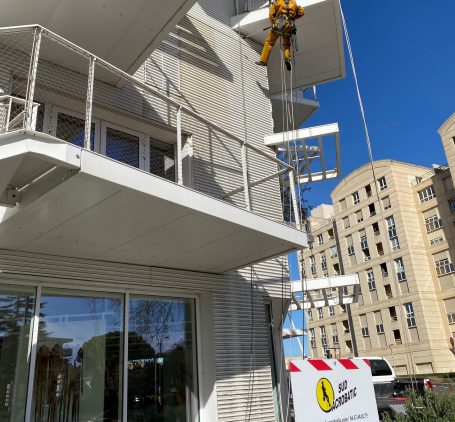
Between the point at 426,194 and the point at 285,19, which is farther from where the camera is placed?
the point at 426,194

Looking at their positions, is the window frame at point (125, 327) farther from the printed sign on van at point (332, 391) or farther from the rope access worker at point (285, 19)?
the rope access worker at point (285, 19)

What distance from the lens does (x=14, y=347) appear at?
6.00m

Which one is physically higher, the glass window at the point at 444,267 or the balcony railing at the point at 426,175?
the balcony railing at the point at 426,175

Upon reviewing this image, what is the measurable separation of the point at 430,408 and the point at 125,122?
6.62m

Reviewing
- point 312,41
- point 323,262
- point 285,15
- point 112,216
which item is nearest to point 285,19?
point 285,15

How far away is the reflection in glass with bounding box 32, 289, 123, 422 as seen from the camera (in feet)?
20.1

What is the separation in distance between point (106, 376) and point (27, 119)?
3976mm

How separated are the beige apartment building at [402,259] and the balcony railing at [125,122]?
144 feet

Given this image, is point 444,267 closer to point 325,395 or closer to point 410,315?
point 410,315

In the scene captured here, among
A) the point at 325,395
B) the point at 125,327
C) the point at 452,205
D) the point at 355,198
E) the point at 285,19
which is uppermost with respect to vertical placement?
the point at 355,198

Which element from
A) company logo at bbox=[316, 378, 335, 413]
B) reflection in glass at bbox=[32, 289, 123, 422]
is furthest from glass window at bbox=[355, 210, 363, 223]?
company logo at bbox=[316, 378, 335, 413]

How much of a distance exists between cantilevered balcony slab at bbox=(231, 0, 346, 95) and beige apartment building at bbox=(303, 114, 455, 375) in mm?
39654

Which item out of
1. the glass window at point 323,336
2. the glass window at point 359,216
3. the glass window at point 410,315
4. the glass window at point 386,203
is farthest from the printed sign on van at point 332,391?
the glass window at point 323,336

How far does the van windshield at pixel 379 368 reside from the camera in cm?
1802
